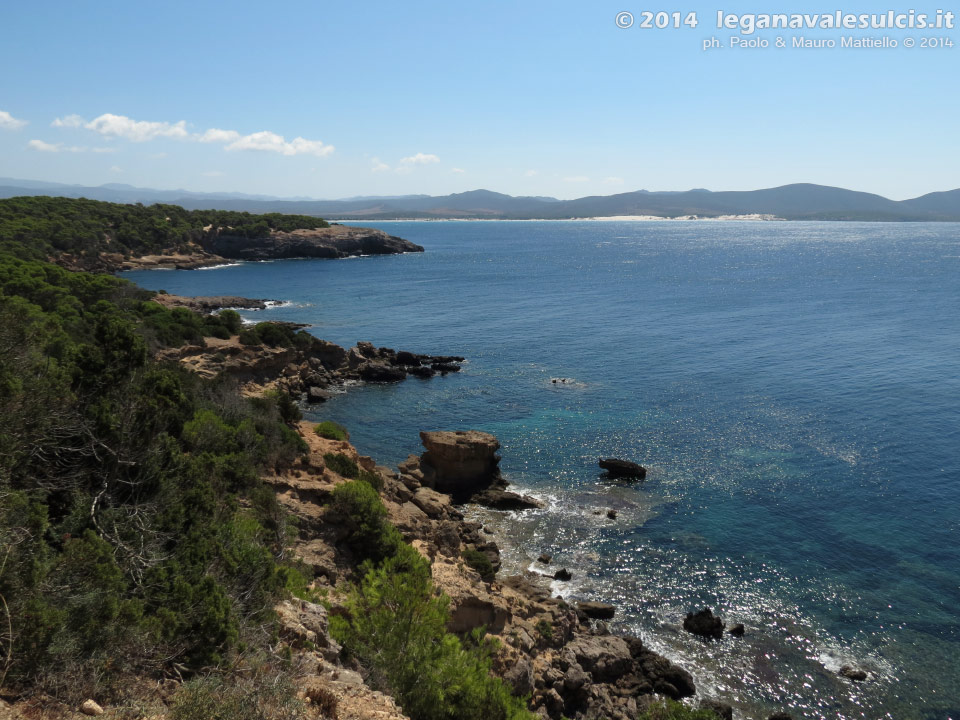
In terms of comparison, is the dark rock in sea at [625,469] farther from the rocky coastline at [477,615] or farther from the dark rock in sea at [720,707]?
the dark rock in sea at [720,707]

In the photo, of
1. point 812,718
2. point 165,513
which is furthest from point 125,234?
point 812,718

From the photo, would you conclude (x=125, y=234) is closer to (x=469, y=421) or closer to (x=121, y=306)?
(x=121, y=306)

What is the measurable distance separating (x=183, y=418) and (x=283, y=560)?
22.6ft

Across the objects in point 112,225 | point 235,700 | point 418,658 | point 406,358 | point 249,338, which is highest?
Result: point 112,225

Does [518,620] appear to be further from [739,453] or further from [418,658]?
[739,453]

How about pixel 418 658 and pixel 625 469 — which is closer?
pixel 418 658

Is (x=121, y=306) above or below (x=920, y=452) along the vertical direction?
above

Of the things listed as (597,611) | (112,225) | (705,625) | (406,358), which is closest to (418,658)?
(597,611)

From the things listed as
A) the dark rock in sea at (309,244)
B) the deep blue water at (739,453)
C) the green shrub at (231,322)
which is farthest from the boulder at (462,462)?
the dark rock in sea at (309,244)

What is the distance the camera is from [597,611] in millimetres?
26203

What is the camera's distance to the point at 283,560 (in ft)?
60.3

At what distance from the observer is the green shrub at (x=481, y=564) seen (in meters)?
25.5

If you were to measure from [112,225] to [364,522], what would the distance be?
128108 mm

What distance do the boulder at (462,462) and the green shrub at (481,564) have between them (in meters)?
10.9
